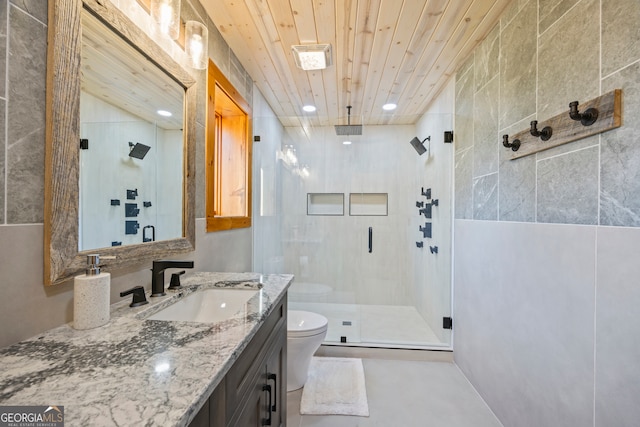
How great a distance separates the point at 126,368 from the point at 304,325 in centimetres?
149

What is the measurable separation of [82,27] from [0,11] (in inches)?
9.0

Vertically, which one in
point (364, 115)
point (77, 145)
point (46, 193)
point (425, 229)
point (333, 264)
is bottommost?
point (333, 264)

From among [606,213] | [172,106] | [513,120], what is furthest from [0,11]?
[513,120]

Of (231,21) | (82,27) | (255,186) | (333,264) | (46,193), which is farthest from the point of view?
(333,264)

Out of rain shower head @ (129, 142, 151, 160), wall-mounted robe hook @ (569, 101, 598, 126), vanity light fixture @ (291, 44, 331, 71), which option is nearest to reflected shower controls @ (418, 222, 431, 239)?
vanity light fixture @ (291, 44, 331, 71)

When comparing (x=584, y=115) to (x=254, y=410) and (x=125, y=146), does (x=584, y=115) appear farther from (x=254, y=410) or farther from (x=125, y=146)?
(x=125, y=146)

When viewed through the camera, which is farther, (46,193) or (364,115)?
(364,115)

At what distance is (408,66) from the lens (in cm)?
224

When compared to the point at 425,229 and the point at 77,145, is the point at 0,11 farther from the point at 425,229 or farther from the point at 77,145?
the point at 425,229

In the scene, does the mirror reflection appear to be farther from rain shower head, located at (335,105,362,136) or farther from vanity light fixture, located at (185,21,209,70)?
rain shower head, located at (335,105,362,136)

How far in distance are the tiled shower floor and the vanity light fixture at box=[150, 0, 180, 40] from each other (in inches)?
98.4

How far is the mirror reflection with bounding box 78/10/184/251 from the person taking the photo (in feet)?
2.92

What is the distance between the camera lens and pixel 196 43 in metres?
1.37

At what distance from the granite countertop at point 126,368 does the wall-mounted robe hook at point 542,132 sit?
1420 mm
